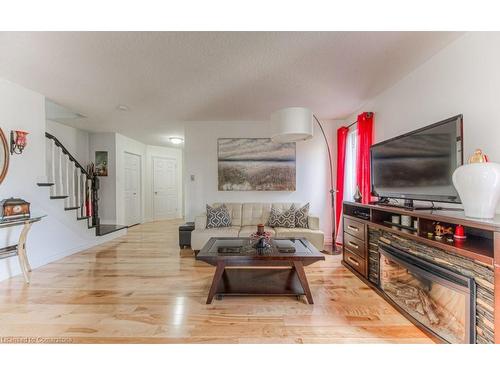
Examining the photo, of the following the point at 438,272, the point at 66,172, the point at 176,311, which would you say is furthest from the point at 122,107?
the point at 438,272

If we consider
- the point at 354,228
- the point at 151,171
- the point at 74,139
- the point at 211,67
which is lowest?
the point at 354,228

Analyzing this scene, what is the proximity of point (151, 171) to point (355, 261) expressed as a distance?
6254mm

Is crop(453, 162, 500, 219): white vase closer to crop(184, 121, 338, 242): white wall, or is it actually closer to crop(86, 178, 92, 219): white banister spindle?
crop(184, 121, 338, 242): white wall

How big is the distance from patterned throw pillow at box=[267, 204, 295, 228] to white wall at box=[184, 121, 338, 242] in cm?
58

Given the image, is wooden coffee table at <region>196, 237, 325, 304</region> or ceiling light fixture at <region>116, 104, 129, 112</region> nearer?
wooden coffee table at <region>196, 237, 325, 304</region>

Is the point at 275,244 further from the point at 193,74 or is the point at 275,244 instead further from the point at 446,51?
the point at 446,51

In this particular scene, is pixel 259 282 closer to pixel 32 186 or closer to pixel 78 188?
pixel 32 186

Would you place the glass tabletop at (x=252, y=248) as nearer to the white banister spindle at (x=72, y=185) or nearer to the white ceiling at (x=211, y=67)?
the white ceiling at (x=211, y=67)

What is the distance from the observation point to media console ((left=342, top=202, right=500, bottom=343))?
1.31 m

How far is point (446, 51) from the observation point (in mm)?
2145

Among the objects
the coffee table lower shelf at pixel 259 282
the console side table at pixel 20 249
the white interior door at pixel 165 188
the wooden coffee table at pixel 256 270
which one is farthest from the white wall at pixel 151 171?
the coffee table lower shelf at pixel 259 282

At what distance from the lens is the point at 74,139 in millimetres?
5176

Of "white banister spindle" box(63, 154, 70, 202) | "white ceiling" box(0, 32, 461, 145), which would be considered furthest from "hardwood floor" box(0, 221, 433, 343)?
"white ceiling" box(0, 32, 461, 145)
